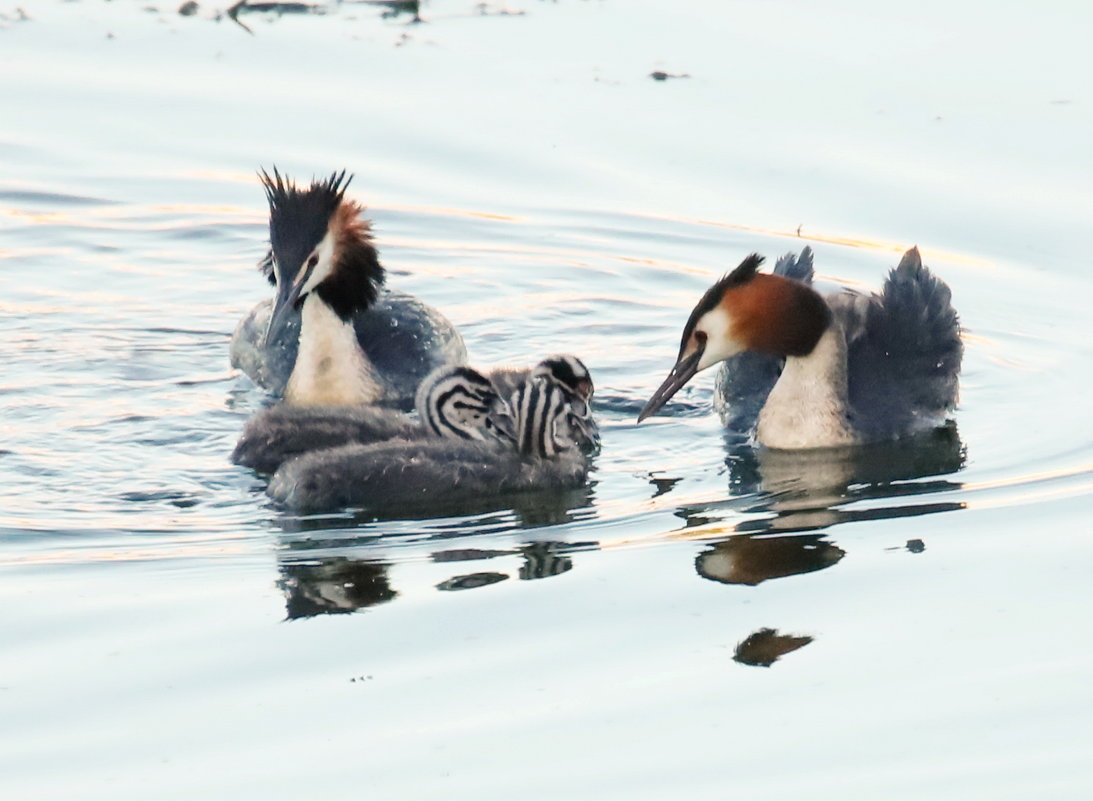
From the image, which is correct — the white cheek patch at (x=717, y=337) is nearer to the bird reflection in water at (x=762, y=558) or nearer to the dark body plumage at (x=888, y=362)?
the dark body plumage at (x=888, y=362)

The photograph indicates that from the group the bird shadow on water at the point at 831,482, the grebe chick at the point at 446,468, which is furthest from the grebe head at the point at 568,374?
the bird shadow on water at the point at 831,482

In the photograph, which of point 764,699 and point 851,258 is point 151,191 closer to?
point 851,258

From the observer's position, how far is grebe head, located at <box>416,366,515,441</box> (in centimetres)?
854

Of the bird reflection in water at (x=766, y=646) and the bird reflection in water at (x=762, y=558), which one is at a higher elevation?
the bird reflection in water at (x=762, y=558)

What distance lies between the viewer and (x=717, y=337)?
884 cm

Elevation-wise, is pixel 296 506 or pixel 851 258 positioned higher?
pixel 851 258

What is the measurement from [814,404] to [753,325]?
432 mm

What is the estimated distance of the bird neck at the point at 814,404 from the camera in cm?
884

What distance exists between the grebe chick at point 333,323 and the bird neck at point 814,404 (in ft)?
5.94

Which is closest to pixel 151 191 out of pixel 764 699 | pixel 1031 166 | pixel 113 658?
pixel 1031 166

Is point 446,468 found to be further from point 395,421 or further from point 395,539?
point 395,421

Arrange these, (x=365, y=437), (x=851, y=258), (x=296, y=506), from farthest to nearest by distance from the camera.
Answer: (x=851, y=258)
(x=365, y=437)
(x=296, y=506)

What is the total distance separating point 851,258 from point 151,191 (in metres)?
4.23

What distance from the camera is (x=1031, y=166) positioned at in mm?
11898
